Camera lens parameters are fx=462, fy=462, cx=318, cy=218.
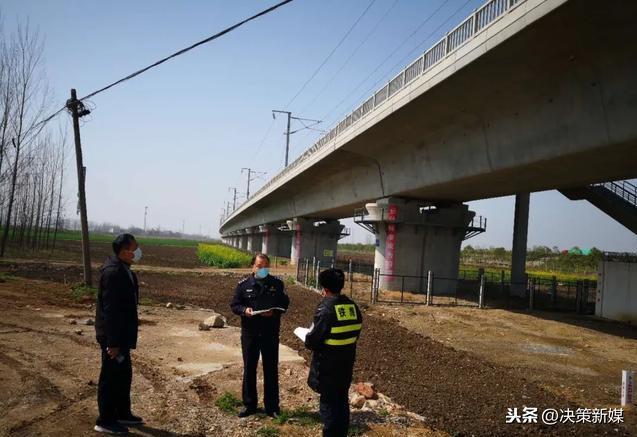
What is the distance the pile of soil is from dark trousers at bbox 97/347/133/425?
3.55 metres

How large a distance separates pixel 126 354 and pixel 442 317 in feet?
40.3

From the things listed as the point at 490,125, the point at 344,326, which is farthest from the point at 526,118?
the point at 344,326

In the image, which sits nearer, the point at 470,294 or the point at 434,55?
the point at 434,55

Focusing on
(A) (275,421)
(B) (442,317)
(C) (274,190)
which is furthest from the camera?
(C) (274,190)

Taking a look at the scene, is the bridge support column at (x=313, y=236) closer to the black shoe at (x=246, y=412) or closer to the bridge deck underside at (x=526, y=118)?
the bridge deck underside at (x=526, y=118)

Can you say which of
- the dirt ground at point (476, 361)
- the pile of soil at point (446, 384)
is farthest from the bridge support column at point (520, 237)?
the pile of soil at point (446, 384)

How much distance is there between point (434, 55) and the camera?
14.0 m

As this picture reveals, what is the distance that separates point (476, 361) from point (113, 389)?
7.09m

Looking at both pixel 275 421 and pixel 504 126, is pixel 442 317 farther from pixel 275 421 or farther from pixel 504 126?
pixel 275 421

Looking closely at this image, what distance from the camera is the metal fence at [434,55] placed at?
436 inches

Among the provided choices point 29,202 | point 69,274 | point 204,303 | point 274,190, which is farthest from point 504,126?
point 29,202

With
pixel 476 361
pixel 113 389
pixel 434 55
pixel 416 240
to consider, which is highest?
pixel 434 55

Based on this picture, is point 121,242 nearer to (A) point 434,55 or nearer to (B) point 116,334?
(B) point 116,334

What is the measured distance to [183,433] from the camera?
4801 mm
